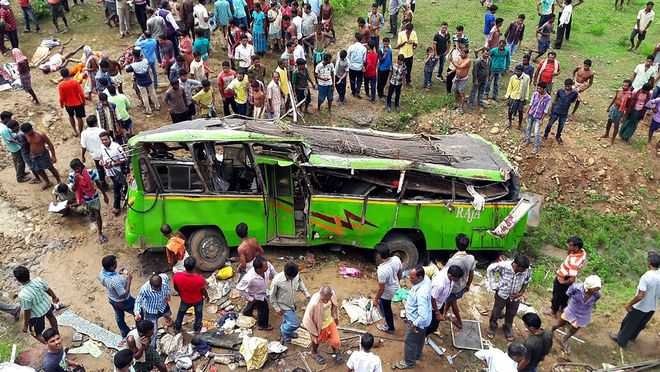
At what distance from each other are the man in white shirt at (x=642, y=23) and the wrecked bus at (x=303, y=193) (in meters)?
10.4

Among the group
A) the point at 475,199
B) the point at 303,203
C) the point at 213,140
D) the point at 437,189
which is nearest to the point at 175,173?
the point at 213,140

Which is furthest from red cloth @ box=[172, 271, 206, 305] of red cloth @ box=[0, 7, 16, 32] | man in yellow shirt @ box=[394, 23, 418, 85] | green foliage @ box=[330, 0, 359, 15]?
green foliage @ box=[330, 0, 359, 15]

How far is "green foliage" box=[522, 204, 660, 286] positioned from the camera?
10.0 m

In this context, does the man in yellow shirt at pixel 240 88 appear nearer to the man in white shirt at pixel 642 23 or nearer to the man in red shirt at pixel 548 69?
the man in red shirt at pixel 548 69

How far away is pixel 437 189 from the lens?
8.84 meters

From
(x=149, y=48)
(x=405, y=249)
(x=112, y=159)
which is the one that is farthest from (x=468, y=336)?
(x=149, y=48)

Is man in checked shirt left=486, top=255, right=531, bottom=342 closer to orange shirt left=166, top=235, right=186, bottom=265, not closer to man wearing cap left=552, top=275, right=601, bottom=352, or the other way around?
man wearing cap left=552, top=275, right=601, bottom=352

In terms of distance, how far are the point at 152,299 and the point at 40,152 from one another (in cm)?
474

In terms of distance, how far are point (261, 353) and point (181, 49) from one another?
27.4 ft

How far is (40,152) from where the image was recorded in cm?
1011

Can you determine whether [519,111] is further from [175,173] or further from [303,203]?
[175,173]

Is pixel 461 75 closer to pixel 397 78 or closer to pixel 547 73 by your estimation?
pixel 397 78

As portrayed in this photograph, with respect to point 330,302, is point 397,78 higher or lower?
higher

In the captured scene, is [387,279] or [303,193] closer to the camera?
[387,279]
